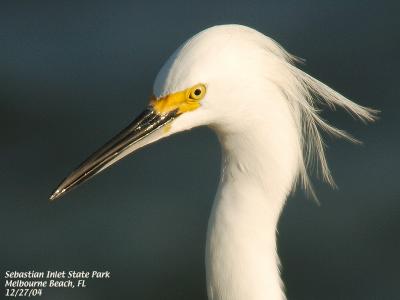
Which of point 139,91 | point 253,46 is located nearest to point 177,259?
point 139,91

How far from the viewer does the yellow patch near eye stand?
8.97 ft

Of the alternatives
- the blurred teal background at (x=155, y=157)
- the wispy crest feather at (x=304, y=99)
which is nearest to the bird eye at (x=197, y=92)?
the wispy crest feather at (x=304, y=99)

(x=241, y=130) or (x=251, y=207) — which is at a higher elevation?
(x=241, y=130)

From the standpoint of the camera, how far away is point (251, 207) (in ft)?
9.52

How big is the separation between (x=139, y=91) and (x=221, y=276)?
3702mm

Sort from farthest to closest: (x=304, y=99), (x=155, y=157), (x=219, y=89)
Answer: (x=155, y=157), (x=304, y=99), (x=219, y=89)

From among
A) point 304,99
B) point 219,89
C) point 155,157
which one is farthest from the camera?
point 155,157

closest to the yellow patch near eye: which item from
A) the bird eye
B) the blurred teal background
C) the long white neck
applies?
the bird eye

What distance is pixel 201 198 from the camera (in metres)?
5.98

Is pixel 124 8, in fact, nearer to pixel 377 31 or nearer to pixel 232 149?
pixel 377 31

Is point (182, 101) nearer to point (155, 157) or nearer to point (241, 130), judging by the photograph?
point (241, 130)

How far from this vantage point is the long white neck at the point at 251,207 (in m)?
2.80

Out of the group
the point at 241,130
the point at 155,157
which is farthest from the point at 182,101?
the point at 155,157

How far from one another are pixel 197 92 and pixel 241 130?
206 millimetres
